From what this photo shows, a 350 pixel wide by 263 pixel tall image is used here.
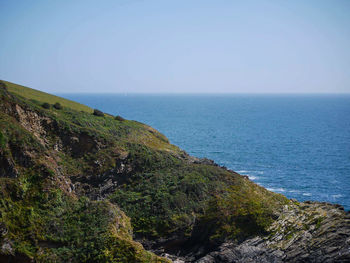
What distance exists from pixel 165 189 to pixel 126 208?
555cm

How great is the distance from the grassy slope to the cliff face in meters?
0.13

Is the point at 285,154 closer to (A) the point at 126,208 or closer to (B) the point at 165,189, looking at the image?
(B) the point at 165,189

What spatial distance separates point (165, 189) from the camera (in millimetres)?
37938

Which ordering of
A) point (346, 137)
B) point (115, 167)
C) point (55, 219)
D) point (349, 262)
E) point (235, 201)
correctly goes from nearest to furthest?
point (349, 262) < point (55, 219) < point (235, 201) < point (115, 167) < point (346, 137)

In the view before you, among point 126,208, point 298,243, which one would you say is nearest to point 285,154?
point 298,243

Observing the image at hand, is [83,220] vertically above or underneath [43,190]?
underneath

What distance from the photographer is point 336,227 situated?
95.5 ft

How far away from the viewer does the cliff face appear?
26.9m

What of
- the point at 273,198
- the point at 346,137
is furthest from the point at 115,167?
the point at 346,137

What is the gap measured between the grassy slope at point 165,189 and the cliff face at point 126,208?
4.9 inches

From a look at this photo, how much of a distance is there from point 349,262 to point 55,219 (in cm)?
2694

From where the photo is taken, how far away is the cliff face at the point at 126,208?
26.9 meters

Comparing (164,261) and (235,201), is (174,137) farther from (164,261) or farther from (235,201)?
(164,261)

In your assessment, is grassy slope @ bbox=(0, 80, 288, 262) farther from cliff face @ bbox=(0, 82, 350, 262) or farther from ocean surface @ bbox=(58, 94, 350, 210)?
ocean surface @ bbox=(58, 94, 350, 210)
